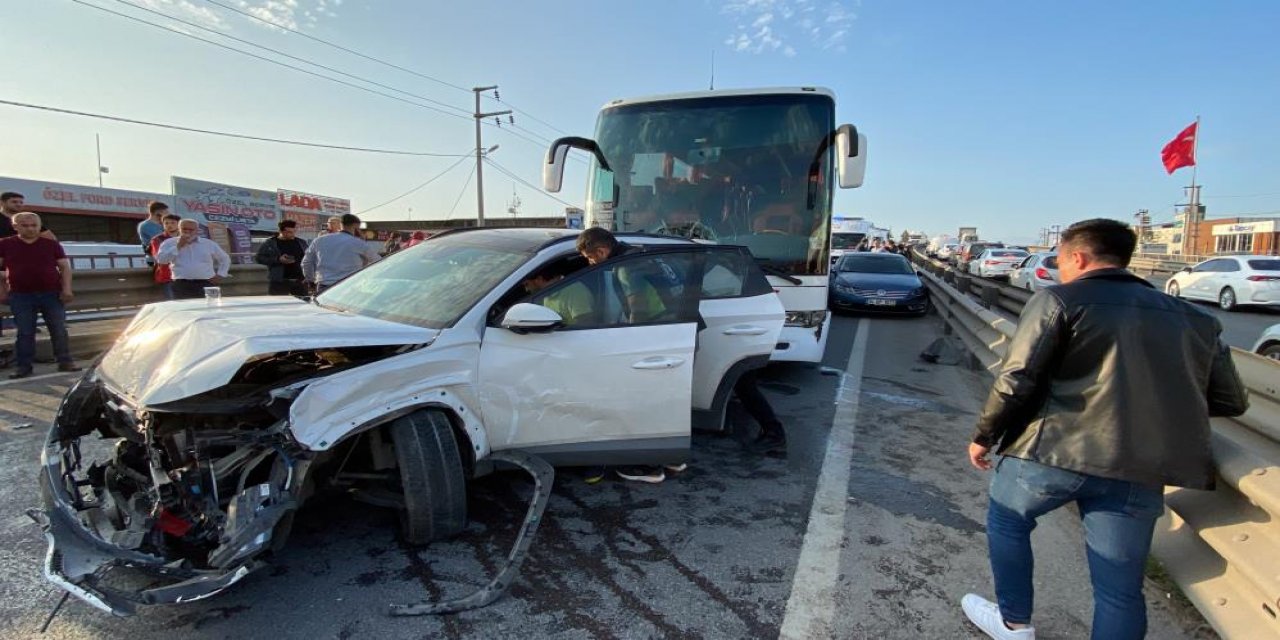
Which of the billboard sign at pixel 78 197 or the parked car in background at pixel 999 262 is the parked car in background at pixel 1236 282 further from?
the billboard sign at pixel 78 197

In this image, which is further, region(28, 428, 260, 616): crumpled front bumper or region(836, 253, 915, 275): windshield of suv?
region(836, 253, 915, 275): windshield of suv

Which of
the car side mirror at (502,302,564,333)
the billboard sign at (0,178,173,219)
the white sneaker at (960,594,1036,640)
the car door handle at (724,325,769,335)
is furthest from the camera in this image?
the billboard sign at (0,178,173,219)

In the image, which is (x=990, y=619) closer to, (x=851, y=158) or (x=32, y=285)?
(x=851, y=158)

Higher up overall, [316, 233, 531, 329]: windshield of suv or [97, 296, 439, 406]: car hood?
[316, 233, 531, 329]: windshield of suv

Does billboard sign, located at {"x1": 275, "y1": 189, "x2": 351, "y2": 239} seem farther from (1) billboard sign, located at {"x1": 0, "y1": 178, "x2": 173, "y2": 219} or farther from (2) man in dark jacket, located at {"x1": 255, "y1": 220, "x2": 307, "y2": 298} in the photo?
(2) man in dark jacket, located at {"x1": 255, "y1": 220, "x2": 307, "y2": 298}

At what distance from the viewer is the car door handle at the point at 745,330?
13.4 feet

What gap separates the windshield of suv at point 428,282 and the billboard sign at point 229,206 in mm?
28038

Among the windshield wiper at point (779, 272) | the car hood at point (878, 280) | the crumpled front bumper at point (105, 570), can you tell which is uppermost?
the windshield wiper at point (779, 272)

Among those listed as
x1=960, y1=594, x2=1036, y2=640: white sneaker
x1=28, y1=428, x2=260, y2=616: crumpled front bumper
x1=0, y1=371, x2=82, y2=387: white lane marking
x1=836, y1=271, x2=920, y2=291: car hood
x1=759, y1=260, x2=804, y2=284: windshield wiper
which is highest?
x1=759, y1=260, x2=804, y2=284: windshield wiper

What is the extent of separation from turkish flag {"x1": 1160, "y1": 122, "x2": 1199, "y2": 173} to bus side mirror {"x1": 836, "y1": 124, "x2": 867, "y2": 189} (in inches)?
1200

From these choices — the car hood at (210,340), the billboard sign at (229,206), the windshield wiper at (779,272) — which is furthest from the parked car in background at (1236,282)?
the billboard sign at (229,206)

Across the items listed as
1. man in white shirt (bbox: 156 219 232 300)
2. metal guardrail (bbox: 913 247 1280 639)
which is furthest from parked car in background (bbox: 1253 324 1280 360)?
man in white shirt (bbox: 156 219 232 300)

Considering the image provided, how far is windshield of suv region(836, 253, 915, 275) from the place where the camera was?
44.3 feet

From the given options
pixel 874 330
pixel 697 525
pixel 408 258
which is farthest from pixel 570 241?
pixel 874 330
